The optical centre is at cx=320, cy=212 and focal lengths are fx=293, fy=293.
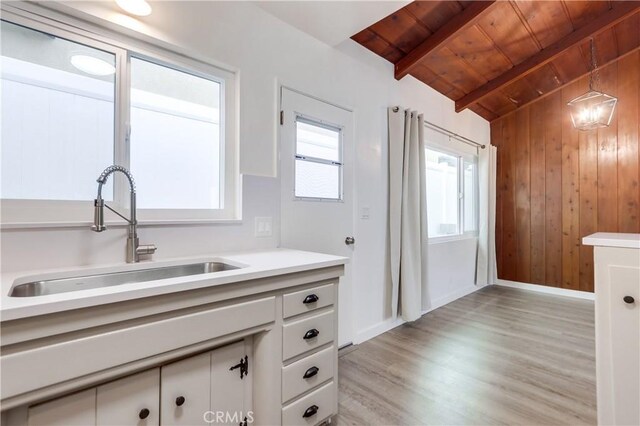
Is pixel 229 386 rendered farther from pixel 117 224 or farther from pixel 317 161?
pixel 317 161

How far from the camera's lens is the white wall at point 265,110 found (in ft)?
4.32

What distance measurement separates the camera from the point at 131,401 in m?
0.95

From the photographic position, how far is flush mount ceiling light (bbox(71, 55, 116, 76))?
4.44 ft

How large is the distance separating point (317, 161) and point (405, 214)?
3.71 feet

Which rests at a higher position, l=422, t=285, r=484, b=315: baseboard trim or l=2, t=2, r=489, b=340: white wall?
l=2, t=2, r=489, b=340: white wall

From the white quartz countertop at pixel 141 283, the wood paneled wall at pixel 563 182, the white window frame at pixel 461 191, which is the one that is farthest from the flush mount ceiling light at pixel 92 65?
the wood paneled wall at pixel 563 182

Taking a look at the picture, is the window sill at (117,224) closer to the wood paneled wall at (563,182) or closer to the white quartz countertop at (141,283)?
the white quartz countertop at (141,283)

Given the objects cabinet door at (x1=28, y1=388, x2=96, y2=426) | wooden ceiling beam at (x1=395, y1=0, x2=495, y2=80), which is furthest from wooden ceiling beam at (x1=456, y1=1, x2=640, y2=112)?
cabinet door at (x1=28, y1=388, x2=96, y2=426)

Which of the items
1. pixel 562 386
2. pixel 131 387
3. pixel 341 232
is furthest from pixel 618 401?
pixel 131 387

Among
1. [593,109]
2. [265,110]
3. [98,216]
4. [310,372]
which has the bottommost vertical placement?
[310,372]

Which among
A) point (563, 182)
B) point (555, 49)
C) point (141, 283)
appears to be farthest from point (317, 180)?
point (563, 182)

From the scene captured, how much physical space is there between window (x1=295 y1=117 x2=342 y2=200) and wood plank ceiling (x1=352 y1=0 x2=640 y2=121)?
3.03 feet

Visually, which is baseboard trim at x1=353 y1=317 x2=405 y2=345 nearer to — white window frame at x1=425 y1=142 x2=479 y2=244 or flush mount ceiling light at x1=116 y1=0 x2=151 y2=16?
white window frame at x1=425 y1=142 x2=479 y2=244

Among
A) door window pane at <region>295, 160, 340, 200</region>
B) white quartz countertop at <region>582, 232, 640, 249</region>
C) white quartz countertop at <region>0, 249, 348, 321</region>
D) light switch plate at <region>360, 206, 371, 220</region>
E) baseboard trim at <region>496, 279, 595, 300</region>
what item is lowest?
baseboard trim at <region>496, 279, 595, 300</region>
